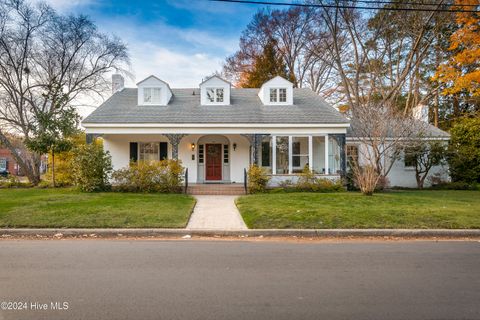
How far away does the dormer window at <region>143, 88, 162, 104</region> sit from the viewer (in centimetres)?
1780

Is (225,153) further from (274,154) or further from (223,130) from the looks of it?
(274,154)

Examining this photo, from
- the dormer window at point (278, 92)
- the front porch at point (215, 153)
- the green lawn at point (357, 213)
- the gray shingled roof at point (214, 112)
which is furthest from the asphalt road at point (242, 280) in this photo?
the dormer window at point (278, 92)

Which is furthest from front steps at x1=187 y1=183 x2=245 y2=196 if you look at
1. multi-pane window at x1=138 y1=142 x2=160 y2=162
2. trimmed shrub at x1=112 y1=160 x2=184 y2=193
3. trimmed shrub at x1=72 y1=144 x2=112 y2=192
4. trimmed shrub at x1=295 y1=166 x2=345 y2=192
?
trimmed shrub at x1=72 y1=144 x2=112 y2=192

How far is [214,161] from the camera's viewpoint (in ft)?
57.3

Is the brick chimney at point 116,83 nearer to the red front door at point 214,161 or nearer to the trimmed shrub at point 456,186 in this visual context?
the red front door at point 214,161

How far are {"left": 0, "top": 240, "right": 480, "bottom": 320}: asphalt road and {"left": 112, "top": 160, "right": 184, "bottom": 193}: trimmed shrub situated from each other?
7.60 meters

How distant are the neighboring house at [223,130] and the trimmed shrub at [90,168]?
5.36 feet

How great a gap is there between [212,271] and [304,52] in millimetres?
29275

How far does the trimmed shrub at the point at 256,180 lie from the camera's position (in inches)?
566

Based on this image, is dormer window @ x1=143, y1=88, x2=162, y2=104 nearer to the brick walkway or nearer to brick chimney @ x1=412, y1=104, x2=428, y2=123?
the brick walkway

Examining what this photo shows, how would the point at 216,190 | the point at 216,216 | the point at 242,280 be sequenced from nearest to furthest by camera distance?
1. the point at 242,280
2. the point at 216,216
3. the point at 216,190

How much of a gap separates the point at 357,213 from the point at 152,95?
13.6 meters

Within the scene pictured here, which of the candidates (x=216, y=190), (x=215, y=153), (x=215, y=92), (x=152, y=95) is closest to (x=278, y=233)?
(x=216, y=190)

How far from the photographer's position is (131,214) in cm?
870
